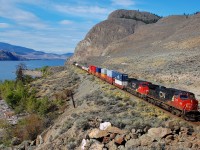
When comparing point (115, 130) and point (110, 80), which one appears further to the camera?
point (110, 80)

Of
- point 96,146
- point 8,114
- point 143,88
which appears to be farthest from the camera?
point 8,114

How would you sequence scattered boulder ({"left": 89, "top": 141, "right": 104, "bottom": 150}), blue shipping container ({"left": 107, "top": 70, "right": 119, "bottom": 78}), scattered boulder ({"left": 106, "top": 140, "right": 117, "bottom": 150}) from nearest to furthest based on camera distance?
scattered boulder ({"left": 106, "top": 140, "right": 117, "bottom": 150}), scattered boulder ({"left": 89, "top": 141, "right": 104, "bottom": 150}), blue shipping container ({"left": 107, "top": 70, "right": 119, "bottom": 78})

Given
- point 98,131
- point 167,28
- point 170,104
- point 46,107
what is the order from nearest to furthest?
1. point 98,131
2. point 170,104
3. point 46,107
4. point 167,28

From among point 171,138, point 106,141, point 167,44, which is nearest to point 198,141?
point 171,138

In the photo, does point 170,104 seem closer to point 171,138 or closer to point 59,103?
point 171,138

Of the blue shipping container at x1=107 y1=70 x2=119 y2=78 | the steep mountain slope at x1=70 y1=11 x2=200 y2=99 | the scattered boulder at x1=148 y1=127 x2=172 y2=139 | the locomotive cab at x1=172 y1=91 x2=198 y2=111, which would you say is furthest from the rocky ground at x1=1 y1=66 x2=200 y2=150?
the blue shipping container at x1=107 y1=70 x2=119 y2=78

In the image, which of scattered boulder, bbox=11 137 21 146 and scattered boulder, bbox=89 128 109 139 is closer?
scattered boulder, bbox=89 128 109 139

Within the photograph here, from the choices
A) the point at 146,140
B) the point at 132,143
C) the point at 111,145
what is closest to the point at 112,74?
the point at 111,145

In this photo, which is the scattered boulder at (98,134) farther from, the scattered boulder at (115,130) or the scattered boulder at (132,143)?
the scattered boulder at (132,143)

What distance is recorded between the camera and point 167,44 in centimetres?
12319

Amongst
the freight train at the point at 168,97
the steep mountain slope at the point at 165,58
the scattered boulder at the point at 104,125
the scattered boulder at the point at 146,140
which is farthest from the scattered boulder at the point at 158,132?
the steep mountain slope at the point at 165,58

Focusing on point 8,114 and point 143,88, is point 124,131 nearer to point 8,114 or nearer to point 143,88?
point 143,88

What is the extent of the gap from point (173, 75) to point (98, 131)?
39.7m

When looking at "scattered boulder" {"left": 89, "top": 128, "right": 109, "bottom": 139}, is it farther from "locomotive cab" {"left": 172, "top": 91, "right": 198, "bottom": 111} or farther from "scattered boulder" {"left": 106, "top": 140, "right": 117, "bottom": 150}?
"locomotive cab" {"left": 172, "top": 91, "right": 198, "bottom": 111}
